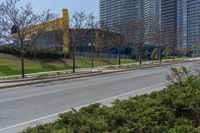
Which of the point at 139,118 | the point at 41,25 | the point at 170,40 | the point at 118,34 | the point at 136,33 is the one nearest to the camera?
the point at 139,118

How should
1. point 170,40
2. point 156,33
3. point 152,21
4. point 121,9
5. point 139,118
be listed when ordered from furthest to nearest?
point 121,9 < point 170,40 < point 152,21 < point 156,33 < point 139,118

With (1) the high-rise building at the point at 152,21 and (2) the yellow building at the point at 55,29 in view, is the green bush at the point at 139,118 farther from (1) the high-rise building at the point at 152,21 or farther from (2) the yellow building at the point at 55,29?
(1) the high-rise building at the point at 152,21

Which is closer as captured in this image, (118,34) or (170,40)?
(118,34)

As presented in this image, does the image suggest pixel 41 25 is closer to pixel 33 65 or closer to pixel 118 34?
pixel 33 65

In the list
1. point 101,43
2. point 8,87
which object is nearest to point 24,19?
point 8,87

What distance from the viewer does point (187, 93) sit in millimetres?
8617

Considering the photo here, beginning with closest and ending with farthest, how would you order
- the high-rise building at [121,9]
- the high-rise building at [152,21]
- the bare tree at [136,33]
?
the bare tree at [136,33]
the high-rise building at [152,21]
the high-rise building at [121,9]

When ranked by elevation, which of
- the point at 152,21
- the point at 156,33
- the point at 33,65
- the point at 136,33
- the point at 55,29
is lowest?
the point at 33,65

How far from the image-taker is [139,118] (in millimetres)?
6480

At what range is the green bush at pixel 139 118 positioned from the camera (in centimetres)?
564

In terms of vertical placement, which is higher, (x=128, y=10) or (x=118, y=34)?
(x=128, y=10)

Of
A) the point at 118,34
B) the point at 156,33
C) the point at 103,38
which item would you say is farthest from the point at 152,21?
the point at 118,34

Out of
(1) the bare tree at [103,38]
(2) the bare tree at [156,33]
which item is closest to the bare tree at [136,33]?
(1) the bare tree at [103,38]

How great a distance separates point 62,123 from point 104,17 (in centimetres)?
7078
